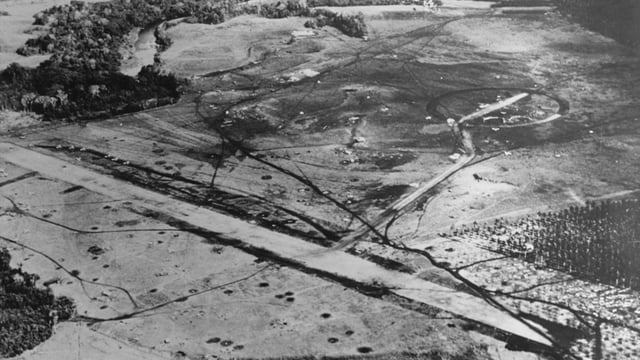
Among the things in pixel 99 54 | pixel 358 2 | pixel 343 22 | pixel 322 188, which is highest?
pixel 358 2

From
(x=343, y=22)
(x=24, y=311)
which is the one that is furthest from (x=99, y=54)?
(x=24, y=311)

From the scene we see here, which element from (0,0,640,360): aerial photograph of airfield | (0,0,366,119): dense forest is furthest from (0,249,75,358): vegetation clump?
(0,0,366,119): dense forest

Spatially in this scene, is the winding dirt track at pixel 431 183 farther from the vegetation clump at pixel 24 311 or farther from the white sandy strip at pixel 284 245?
the vegetation clump at pixel 24 311

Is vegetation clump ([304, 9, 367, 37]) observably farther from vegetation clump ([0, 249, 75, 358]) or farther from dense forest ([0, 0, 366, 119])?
vegetation clump ([0, 249, 75, 358])

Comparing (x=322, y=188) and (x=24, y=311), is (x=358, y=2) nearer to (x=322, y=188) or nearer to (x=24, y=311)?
(x=322, y=188)

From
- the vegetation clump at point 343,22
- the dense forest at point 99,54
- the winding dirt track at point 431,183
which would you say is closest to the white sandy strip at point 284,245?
the winding dirt track at point 431,183
